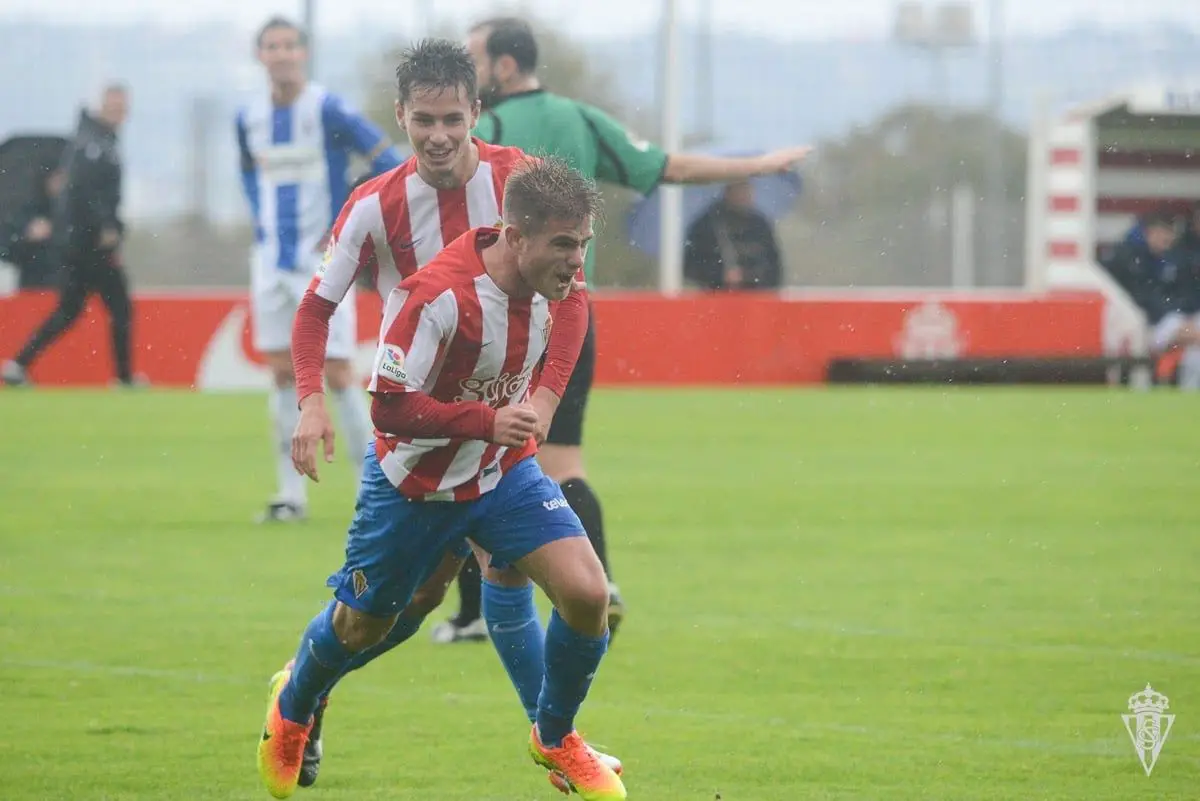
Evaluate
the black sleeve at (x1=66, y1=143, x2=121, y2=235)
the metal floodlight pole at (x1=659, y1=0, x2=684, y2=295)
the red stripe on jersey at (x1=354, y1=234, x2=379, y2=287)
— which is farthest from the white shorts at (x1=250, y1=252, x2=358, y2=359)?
the metal floodlight pole at (x1=659, y1=0, x2=684, y2=295)

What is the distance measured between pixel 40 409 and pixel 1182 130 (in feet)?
47.8

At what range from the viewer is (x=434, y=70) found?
506cm

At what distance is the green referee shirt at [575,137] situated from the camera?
6.46 meters

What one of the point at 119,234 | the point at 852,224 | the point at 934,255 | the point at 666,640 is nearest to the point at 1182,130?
the point at 934,255

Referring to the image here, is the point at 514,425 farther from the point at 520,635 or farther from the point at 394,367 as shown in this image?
the point at 520,635

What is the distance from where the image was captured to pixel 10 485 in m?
11.3

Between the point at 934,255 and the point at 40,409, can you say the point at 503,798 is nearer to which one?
the point at 40,409

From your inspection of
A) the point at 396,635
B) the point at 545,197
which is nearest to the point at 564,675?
the point at 396,635

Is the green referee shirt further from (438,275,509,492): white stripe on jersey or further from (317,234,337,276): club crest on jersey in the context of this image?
(438,275,509,492): white stripe on jersey

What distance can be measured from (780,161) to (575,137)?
0.68 m

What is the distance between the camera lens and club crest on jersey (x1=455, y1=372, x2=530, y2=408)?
182 inches

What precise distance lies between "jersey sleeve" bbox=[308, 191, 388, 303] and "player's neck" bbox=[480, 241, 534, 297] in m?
0.67

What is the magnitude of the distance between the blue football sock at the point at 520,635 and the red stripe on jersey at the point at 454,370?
568 millimetres

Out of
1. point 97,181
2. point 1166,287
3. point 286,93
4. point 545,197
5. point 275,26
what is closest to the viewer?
point 545,197
